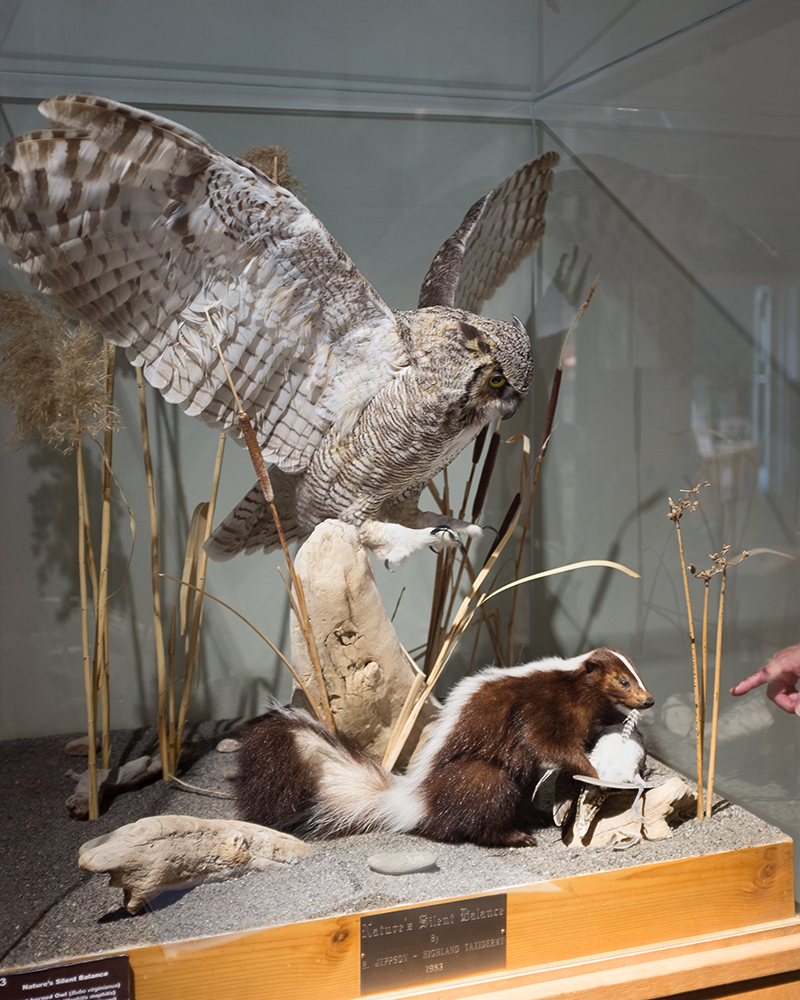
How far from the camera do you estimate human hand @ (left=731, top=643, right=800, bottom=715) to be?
1.27 metres

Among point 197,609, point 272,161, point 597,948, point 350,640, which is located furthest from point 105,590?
point 597,948

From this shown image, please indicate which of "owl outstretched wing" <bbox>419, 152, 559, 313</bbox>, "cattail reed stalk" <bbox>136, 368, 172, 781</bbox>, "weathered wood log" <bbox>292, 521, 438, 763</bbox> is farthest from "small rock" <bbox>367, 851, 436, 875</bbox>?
"owl outstretched wing" <bbox>419, 152, 559, 313</bbox>

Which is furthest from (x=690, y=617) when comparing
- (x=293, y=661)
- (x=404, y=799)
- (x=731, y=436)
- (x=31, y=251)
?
(x=31, y=251)

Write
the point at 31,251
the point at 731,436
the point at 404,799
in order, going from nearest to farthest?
the point at 31,251, the point at 404,799, the point at 731,436

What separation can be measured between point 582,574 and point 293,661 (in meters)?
0.61

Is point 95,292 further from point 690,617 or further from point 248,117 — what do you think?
point 690,617

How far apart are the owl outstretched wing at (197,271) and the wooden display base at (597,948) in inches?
28.1

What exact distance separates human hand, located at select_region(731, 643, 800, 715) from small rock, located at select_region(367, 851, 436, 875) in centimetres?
59

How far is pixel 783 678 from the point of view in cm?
129

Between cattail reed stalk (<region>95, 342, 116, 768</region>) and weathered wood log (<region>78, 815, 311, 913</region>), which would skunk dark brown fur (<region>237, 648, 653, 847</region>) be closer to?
weathered wood log (<region>78, 815, 311, 913</region>)

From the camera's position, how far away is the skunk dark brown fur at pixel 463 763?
1.20 metres

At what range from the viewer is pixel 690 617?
131 cm

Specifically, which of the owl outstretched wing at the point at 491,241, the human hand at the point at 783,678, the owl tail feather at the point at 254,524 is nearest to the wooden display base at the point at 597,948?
the human hand at the point at 783,678

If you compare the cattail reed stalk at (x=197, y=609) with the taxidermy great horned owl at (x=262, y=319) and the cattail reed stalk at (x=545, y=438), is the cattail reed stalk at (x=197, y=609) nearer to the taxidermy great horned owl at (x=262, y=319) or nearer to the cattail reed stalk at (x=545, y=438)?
the taxidermy great horned owl at (x=262, y=319)
